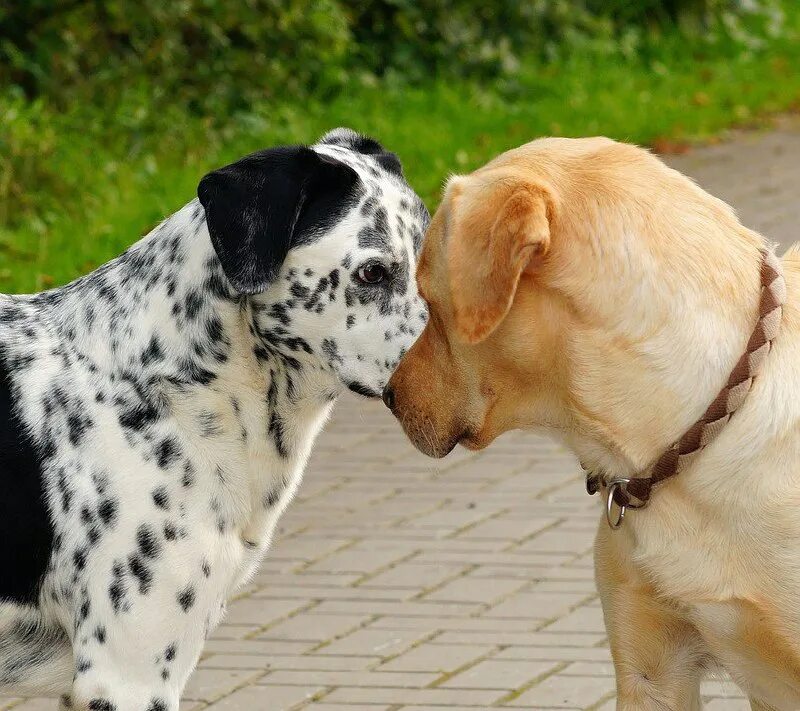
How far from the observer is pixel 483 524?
20.1ft

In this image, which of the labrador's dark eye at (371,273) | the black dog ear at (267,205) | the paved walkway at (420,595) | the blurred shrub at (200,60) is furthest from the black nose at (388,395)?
the blurred shrub at (200,60)

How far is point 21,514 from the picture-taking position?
3.70m

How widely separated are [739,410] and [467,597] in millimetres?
2072

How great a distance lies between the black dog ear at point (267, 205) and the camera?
3668 millimetres

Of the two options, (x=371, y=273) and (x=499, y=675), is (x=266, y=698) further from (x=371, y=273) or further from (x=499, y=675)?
(x=371, y=273)

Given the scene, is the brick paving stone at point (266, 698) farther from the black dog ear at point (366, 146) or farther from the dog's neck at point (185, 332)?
the black dog ear at point (366, 146)

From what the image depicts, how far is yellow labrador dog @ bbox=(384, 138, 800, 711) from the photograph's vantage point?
11.6 feet

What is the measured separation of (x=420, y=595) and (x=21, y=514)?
6.82 ft

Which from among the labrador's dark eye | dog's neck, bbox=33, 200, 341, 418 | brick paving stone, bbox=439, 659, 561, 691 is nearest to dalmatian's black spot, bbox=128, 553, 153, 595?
dog's neck, bbox=33, 200, 341, 418

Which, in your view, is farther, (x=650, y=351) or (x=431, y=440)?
(x=431, y=440)

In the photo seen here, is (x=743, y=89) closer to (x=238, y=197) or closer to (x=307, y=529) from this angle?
(x=307, y=529)

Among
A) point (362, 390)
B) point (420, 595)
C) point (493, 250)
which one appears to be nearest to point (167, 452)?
point (362, 390)

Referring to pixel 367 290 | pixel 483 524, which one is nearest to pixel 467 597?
pixel 483 524

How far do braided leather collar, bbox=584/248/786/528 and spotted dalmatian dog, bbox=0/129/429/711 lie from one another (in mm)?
683
